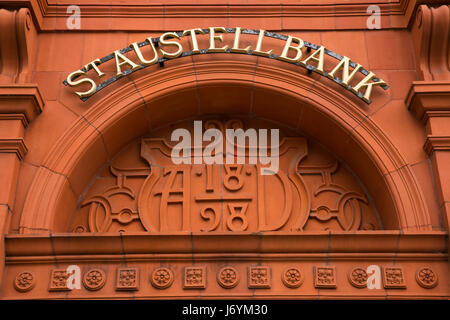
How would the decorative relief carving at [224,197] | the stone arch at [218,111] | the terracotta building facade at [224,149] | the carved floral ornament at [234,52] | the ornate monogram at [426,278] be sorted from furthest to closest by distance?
1. the carved floral ornament at [234,52]
2. the decorative relief carving at [224,197]
3. the stone arch at [218,111]
4. the terracotta building facade at [224,149]
5. the ornate monogram at [426,278]

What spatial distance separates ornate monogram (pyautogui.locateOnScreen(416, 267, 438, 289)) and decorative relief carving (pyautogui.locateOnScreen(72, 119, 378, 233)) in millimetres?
1275

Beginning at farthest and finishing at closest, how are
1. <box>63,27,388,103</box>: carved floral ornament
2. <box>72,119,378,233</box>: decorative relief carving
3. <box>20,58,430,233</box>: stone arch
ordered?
1. <box>63,27,388,103</box>: carved floral ornament
2. <box>72,119,378,233</box>: decorative relief carving
3. <box>20,58,430,233</box>: stone arch

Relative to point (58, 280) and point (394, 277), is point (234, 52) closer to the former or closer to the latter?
point (394, 277)

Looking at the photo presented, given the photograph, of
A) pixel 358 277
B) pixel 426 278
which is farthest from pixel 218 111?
pixel 426 278

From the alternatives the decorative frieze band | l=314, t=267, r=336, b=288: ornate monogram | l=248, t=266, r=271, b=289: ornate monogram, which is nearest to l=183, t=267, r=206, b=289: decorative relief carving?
the decorative frieze band

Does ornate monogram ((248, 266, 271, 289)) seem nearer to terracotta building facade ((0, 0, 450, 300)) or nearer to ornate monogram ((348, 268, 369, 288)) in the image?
terracotta building facade ((0, 0, 450, 300))

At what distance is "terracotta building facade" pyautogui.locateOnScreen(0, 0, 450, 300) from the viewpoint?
26.7 feet

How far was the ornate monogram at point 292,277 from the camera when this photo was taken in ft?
26.5

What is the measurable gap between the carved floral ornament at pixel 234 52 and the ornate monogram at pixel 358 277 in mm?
2493

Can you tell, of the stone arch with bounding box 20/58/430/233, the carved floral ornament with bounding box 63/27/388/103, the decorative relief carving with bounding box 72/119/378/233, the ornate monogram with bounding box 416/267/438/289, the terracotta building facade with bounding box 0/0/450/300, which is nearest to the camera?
the ornate monogram with bounding box 416/267/438/289

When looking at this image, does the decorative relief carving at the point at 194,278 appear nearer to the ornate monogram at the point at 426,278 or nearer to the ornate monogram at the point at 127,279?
the ornate monogram at the point at 127,279

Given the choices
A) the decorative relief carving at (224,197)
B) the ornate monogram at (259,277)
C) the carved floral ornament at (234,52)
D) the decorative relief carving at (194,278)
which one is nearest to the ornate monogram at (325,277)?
the ornate monogram at (259,277)

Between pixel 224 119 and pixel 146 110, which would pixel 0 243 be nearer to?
pixel 146 110

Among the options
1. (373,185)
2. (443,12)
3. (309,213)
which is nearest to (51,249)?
(309,213)
